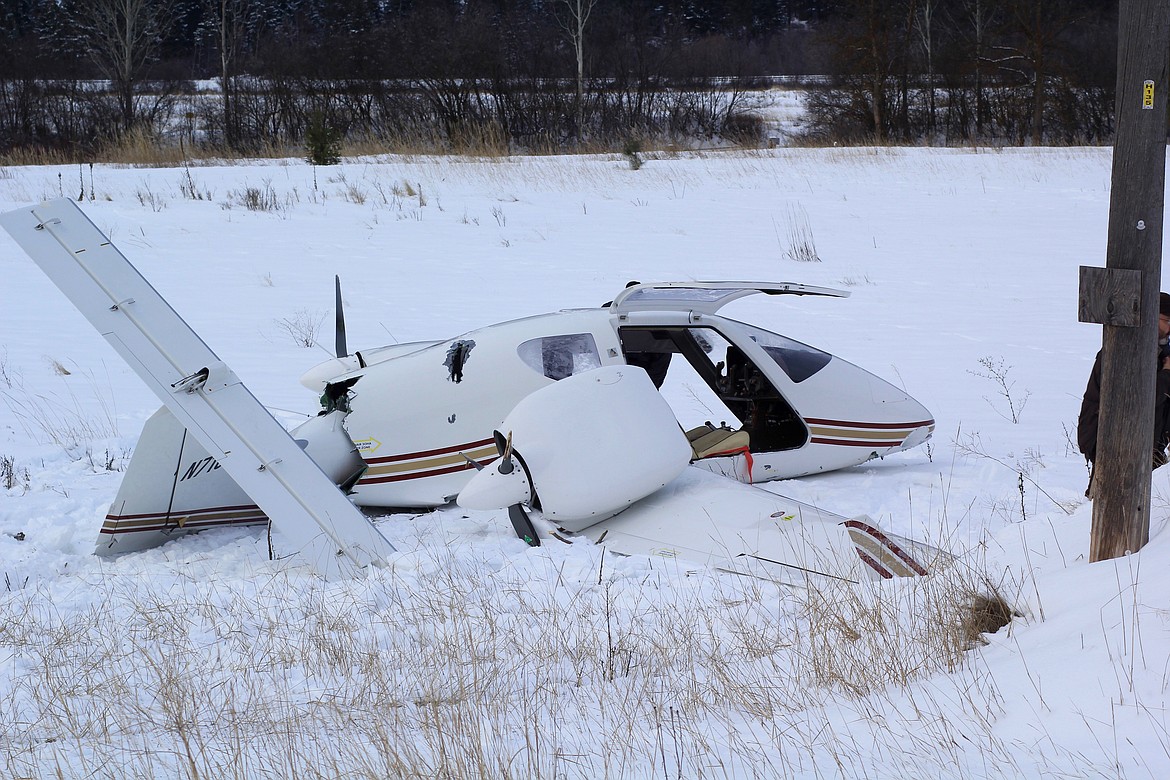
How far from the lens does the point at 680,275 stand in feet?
50.3

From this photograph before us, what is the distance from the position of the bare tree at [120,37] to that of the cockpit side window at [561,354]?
31652mm

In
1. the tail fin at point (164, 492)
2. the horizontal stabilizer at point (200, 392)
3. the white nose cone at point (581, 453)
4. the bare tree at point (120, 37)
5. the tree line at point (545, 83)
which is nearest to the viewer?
the horizontal stabilizer at point (200, 392)

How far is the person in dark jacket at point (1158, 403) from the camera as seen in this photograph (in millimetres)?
5941

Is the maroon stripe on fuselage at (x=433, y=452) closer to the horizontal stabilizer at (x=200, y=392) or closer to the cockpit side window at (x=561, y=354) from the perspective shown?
the cockpit side window at (x=561, y=354)

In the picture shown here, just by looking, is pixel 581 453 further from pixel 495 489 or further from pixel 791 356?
pixel 791 356

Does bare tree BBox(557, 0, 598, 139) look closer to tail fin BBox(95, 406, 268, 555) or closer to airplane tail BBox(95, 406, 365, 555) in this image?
airplane tail BBox(95, 406, 365, 555)

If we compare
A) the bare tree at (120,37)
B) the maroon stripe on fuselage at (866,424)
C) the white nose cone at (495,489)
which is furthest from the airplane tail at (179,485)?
the bare tree at (120,37)

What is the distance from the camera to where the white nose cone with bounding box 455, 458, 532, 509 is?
5793 mm

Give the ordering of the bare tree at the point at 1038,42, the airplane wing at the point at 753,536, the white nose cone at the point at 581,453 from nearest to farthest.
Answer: the airplane wing at the point at 753,536, the white nose cone at the point at 581,453, the bare tree at the point at 1038,42

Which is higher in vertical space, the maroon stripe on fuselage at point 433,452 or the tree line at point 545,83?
the tree line at point 545,83

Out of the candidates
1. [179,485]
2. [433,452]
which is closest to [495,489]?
[433,452]

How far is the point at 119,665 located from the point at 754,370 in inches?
212

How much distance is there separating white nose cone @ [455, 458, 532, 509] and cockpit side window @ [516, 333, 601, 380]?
55.1 inches

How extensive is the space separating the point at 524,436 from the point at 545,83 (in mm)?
33025
